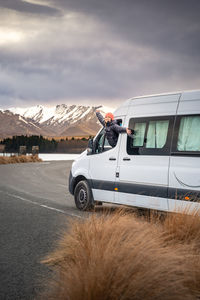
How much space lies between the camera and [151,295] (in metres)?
3.03

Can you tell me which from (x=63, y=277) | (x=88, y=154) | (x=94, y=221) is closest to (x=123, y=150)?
(x=88, y=154)

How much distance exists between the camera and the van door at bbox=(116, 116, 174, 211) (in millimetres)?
7289

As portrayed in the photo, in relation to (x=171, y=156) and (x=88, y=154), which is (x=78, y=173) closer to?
(x=88, y=154)

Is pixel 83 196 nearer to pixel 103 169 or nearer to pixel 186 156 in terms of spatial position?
pixel 103 169

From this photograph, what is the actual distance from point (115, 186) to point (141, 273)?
5.13 metres

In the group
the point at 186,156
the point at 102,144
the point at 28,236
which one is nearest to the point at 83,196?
the point at 102,144

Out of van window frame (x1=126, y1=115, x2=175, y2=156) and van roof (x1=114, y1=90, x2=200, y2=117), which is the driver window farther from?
van window frame (x1=126, y1=115, x2=175, y2=156)

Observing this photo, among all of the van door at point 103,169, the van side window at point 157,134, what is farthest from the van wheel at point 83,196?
the van side window at point 157,134

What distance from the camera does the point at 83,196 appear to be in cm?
939

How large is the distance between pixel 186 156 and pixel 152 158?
0.77 m

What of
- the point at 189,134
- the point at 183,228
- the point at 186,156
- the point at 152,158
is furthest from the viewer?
the point at 152,158

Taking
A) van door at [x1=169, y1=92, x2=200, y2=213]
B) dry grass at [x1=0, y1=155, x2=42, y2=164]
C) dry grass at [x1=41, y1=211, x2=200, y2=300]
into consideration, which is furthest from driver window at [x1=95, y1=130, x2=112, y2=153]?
dry grass at [x1=0, y1=155, x2=42, y2=164]

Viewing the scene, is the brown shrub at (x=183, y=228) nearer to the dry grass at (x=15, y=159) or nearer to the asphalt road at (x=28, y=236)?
the asphalt road at (x=28, y=236)

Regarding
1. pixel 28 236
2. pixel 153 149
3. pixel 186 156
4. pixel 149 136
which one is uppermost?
pixel 149 136
